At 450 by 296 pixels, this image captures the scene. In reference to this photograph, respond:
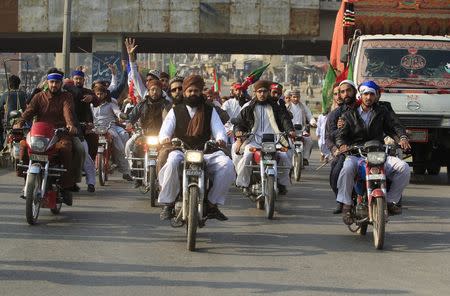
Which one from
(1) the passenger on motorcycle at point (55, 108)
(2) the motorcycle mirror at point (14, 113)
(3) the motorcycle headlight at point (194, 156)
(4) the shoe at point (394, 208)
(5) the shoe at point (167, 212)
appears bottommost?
(5) the shoe at point (167, 212)

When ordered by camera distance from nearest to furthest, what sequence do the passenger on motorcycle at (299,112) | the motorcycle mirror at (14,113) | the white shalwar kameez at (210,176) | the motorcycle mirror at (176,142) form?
1. the white shalwar kameez at (210,176)
2. the motorcycle mirror at (176,142)
3. the motorcycle mirror at (14,113)
4. the passenger on motorcycle at (299,112)

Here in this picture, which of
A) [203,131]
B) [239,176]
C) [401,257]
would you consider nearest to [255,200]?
[239,176]

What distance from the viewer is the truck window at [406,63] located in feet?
63.2

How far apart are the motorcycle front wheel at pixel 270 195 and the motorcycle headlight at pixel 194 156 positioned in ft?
8.62

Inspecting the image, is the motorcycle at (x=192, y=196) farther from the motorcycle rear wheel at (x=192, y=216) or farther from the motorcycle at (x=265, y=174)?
the motorcycle at (x=265, y=174)

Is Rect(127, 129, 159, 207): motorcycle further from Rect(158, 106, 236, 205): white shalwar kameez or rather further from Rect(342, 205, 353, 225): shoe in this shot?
Rect(342, 205, 353, 225): shoe

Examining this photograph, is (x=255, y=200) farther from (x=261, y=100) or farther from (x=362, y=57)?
(x=362, y=57)

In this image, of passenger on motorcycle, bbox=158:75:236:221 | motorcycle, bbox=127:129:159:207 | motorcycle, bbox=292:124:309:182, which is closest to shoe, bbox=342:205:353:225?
passenger on motorcycle, bbox=158:75:236:221

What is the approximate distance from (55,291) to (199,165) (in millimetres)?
2711

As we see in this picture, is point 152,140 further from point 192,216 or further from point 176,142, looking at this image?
point 192,216

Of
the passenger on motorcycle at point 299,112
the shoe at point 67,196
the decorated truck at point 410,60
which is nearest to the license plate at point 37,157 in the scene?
the shoe at point 67,196

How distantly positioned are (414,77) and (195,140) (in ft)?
28.1

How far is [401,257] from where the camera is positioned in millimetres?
10469

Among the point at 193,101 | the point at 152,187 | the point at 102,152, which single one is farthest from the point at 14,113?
the point at 193,101
